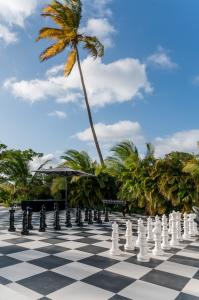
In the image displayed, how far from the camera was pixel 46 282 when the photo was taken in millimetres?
3119

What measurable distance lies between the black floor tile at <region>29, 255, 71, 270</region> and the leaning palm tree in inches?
426

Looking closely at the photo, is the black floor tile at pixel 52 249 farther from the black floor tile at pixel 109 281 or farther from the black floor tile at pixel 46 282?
the black floor tile at pixel 109 281

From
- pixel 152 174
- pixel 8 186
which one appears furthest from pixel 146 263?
pixel 8 186

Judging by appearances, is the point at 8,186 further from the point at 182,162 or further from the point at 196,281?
the point at 196,281

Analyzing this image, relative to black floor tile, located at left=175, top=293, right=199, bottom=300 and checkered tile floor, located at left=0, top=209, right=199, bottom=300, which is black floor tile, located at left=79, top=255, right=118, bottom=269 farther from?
black floor tile, located at left=175, top=293, right=199, bottom=300

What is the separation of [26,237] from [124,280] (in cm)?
309

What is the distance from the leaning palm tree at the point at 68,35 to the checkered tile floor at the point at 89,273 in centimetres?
1020

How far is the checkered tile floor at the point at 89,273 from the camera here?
285 cm

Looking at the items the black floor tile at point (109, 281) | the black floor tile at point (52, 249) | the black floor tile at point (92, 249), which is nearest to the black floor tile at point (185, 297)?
the black floor tile at point (109, 281)

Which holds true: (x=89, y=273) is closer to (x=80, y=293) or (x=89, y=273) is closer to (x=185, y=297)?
(x=80, y=293)

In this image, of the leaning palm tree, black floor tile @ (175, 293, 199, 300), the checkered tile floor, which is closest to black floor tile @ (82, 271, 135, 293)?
the checkered tile floor

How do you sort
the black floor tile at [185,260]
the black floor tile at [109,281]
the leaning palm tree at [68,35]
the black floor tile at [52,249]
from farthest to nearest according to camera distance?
1. the leaning palm tree at [68,35]
2. the black floor tile at [52,249]
3. the black floor tile at [185,260]
4. the black floor tile at [109,281]

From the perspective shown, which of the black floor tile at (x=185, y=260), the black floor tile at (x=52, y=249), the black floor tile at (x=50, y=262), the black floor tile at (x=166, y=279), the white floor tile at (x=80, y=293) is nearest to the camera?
the white floor tile at (x=80, y=293)

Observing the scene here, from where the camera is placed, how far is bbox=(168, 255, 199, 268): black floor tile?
401cm
